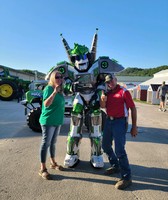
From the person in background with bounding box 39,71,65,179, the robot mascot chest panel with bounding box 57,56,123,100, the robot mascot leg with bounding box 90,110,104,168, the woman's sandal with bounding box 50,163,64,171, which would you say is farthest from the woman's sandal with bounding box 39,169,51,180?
the robot mascot chest panel with bounding box 57,56,123,100

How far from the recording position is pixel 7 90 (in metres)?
15.2

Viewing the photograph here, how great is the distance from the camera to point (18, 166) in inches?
145

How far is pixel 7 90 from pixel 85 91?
39.9ft

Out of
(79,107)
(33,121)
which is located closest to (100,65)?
(79,107)

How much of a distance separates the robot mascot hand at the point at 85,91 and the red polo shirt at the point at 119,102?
30.8 inches

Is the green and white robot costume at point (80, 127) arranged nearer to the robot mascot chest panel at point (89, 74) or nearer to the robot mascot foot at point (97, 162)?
the robot mascot foot at point (97, 162)

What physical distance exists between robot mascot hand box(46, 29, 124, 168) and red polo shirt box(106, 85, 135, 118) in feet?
2.57

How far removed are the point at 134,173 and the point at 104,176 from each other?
1.62 ft

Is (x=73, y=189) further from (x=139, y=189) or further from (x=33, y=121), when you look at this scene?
(x=33, y=121)

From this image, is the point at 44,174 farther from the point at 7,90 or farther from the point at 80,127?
the point at 7,90

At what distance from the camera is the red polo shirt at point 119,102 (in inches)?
122

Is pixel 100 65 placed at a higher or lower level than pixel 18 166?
higher

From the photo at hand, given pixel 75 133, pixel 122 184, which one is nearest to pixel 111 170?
pixel 122 184

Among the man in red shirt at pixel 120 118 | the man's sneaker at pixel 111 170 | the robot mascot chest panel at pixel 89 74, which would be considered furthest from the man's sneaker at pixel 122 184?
the robot mascot chest panel at pixel 89 74
